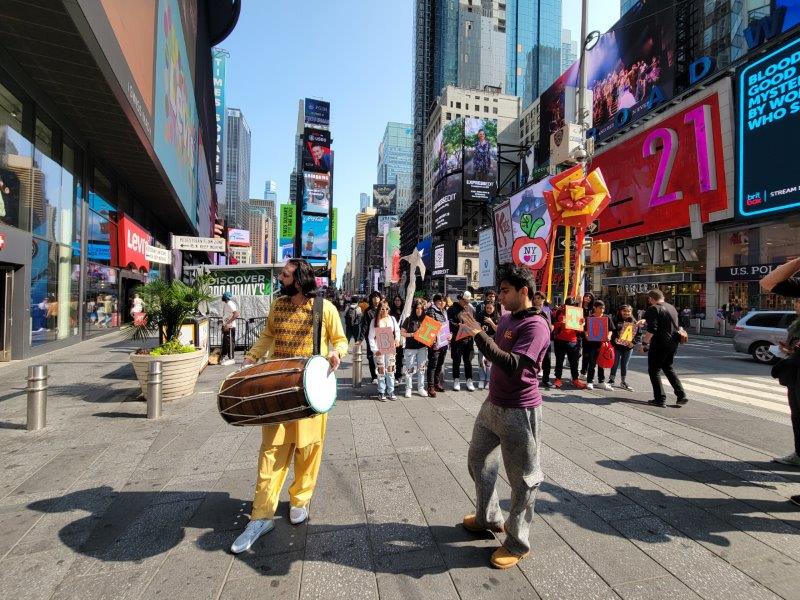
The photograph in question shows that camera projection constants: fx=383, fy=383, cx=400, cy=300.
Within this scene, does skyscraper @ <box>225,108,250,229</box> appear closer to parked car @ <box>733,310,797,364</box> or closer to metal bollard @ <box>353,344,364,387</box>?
metal bollard @ <box>353,344,364,387</box>

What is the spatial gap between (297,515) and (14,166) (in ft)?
37.8

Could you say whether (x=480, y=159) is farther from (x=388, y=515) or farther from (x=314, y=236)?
(x=388, y=515)

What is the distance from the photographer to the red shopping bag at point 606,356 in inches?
309

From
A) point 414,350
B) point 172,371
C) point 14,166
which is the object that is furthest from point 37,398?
point 14,166

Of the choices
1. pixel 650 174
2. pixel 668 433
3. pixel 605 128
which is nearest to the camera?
pixel 668 433

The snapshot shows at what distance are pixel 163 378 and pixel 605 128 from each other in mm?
44884

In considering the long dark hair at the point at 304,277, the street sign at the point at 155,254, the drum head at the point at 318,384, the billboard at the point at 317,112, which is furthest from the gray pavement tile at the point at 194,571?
the billboard at the point at 317,112

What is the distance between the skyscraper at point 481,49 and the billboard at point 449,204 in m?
49.2

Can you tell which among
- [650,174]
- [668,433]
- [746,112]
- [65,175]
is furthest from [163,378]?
[650,174]

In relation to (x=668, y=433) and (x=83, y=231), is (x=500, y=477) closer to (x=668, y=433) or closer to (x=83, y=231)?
(x=668, y=433)

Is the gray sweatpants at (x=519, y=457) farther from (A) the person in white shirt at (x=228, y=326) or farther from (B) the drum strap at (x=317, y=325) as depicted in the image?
(A) the person in white shirt at (x=228, y=326)

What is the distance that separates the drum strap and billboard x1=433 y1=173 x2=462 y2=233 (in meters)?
73.0

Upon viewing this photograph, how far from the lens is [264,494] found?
2795 mm

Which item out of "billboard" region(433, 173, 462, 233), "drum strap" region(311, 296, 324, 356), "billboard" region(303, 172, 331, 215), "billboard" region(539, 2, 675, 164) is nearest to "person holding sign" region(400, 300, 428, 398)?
"drum strap" region(311, 296, 324, 356)
